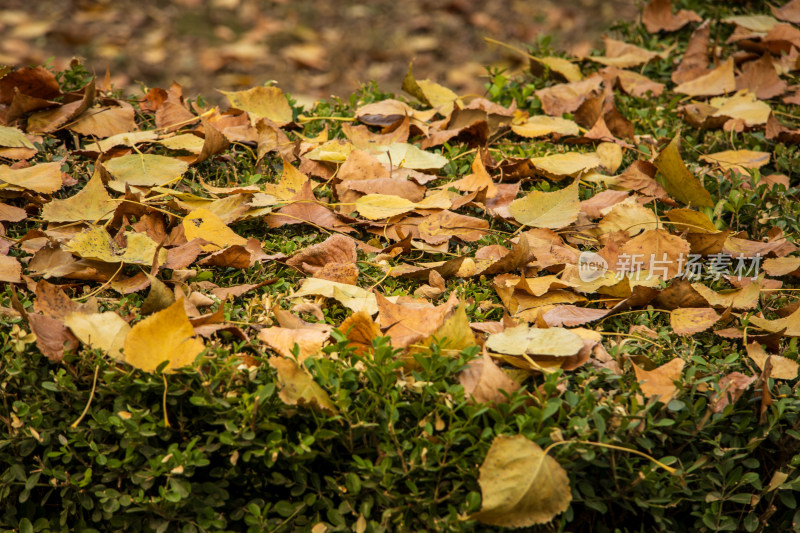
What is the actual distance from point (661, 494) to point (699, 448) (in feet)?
0.45

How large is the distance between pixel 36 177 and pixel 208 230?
0.50 m

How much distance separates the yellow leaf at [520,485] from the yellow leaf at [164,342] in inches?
21.9

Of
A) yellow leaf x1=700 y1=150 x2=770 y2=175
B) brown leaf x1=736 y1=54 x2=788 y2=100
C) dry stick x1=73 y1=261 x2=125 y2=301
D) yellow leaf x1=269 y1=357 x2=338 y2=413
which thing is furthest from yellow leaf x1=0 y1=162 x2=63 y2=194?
brown leaf x1=736 y1=54 x2=788 y2=100

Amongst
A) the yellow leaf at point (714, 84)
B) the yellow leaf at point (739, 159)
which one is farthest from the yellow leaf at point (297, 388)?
the yellow leaf at point (714, 84)

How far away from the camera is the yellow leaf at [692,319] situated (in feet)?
4.79

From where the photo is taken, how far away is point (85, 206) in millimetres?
1700

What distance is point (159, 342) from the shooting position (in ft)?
4.15

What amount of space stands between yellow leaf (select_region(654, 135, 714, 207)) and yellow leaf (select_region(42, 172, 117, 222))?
1.40 m

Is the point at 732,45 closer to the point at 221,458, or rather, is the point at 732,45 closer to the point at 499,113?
the point at 499,113

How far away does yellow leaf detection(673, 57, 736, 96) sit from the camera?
2410 mm

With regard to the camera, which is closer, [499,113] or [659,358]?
[659,358]

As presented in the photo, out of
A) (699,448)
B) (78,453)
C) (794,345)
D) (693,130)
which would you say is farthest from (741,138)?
(78,453)

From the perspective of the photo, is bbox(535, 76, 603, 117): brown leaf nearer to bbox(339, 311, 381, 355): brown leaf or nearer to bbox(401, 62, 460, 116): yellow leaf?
bbox(401, 62, 460, 116): yellow leaf

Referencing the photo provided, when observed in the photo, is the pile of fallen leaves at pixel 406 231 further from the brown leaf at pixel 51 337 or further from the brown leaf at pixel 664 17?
the brown leaf at pixel 664 17
